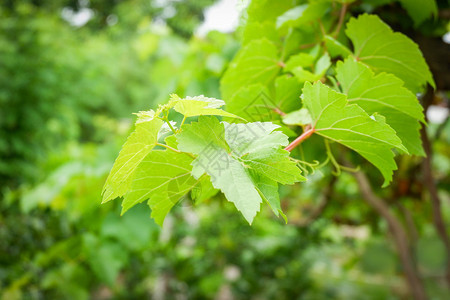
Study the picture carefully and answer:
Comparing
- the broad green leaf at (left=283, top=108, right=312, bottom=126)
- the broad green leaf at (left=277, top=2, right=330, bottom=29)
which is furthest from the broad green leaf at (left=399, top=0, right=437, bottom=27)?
the broad green leaf at (left=283, top=108, right=312, bottom=126)

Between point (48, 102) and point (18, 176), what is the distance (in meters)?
0.56

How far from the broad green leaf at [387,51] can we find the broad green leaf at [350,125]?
0.28 feet

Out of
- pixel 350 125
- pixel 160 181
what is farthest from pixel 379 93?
pixel 160 181

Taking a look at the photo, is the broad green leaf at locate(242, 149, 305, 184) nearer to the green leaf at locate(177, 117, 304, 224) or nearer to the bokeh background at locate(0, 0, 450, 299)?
the green leaf at locate(177, 117, 304, 224)

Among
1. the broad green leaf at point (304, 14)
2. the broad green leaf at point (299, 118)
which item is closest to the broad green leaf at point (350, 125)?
the broad green leaf at point (299, 118)

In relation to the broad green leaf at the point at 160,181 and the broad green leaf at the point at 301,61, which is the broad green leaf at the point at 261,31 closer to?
the broad green leaf at the point at 301,61

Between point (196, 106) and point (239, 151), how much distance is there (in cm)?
3

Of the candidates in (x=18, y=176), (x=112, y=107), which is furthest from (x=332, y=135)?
(x=112, y=107)

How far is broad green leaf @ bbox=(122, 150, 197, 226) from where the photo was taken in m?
0.21

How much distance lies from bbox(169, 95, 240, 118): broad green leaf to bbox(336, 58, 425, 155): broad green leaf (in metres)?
0.10

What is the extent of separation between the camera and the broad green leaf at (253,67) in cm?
31

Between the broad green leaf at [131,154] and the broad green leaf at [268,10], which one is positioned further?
the broad green leaf at [268,10]

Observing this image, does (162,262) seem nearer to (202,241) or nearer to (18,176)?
(202,241)

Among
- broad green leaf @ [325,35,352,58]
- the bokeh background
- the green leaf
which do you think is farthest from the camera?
the bokeh background
